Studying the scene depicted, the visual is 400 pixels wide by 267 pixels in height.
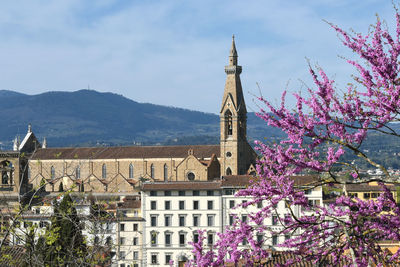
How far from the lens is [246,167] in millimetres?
91688

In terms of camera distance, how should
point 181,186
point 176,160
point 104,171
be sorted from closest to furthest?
1. point 181,186
2. point 176,160
3. point 104,171

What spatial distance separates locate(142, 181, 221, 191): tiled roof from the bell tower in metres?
21.3

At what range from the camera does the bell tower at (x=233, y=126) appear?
8919cm

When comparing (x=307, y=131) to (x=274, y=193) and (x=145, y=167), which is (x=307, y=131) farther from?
(x=145, y=167)

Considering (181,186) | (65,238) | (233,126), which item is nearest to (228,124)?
(233,126)

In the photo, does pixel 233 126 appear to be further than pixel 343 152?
Yes

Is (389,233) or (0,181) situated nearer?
(389,233)

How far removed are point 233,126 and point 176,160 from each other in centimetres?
967

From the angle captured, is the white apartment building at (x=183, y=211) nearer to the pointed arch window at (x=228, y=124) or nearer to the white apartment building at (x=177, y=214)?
the white apartment building at (x=177, y=214)

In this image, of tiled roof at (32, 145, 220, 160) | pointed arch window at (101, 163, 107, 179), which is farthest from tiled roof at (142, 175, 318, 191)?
pointed arch window at (101, 163, 107, 179)

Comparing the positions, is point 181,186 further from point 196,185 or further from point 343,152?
point 343,152

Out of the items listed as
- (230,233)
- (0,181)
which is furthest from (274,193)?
(0,181)

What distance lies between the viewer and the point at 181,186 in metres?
66.9

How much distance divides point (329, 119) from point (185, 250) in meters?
51.9
